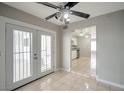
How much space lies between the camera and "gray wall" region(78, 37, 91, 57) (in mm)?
8930

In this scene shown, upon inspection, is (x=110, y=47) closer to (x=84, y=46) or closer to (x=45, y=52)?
(x=45, y=52)

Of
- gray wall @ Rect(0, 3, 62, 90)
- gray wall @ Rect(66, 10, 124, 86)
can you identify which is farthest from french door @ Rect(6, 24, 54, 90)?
gray wall @ Rect(66, 10, 124, 86)

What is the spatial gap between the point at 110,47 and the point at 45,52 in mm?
2530

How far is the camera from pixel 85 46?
9039 millimetres

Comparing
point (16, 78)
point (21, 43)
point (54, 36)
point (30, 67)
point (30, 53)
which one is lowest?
point (16, 78)

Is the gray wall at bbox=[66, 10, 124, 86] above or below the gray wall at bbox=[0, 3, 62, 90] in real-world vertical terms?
below

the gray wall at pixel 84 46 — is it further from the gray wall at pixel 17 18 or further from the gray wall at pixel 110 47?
the gray wall at pixel 110 47


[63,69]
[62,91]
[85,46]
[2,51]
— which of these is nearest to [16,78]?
[2,51]

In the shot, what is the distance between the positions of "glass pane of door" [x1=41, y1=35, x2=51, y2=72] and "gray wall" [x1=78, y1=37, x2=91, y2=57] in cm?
610

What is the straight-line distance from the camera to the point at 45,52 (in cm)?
356

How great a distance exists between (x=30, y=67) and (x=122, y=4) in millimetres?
3473

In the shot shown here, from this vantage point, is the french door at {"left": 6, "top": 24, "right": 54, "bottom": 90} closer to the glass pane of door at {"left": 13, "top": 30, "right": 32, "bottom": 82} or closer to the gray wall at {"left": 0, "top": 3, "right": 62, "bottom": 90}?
the glass pane of door at {"left": 13, "top": 30, "right": 32, "bottom": 82}

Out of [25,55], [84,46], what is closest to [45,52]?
[25,55]

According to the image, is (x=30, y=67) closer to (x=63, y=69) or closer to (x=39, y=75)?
(x=39, y=75)
